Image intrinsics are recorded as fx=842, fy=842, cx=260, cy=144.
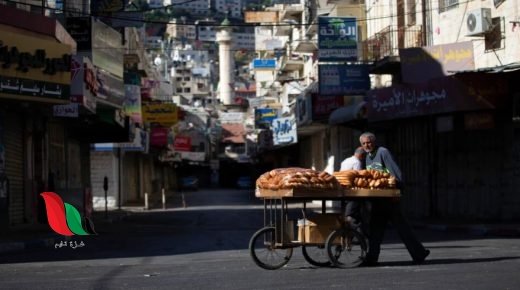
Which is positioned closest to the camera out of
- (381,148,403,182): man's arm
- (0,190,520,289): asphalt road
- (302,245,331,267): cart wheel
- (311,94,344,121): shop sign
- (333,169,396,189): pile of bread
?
(0,190,520,289): asphalt road

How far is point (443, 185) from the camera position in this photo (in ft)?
87.5

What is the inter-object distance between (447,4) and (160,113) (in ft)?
89.6

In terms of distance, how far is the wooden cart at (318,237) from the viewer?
1130 cm

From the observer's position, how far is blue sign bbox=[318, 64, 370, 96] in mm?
30047

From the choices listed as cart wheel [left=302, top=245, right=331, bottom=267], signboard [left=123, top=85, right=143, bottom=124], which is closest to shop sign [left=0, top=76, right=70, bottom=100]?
cart wheel [left=302, top=245, right=331, bottom=267]

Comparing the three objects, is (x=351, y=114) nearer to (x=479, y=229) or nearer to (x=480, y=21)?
(x=480, y=21)

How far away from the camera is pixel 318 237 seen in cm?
1152

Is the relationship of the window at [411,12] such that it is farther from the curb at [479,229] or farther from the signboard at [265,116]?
the signboard at [265,116]

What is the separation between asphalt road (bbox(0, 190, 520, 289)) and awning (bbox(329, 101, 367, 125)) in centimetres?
957

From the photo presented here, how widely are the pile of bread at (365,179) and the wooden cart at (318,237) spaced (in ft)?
0.30

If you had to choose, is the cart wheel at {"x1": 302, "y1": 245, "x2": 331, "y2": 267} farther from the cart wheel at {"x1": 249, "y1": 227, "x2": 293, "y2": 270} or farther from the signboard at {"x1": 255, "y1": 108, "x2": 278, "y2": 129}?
the signboard at {"x1": 255, "y1": 108, "x2": 278, "y2": 129}

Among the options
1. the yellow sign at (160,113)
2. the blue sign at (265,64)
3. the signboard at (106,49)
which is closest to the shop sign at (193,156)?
the blue sign at (265,64)

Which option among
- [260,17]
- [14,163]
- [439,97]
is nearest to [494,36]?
[439,97]

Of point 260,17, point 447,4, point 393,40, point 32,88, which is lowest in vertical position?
point 32,88
